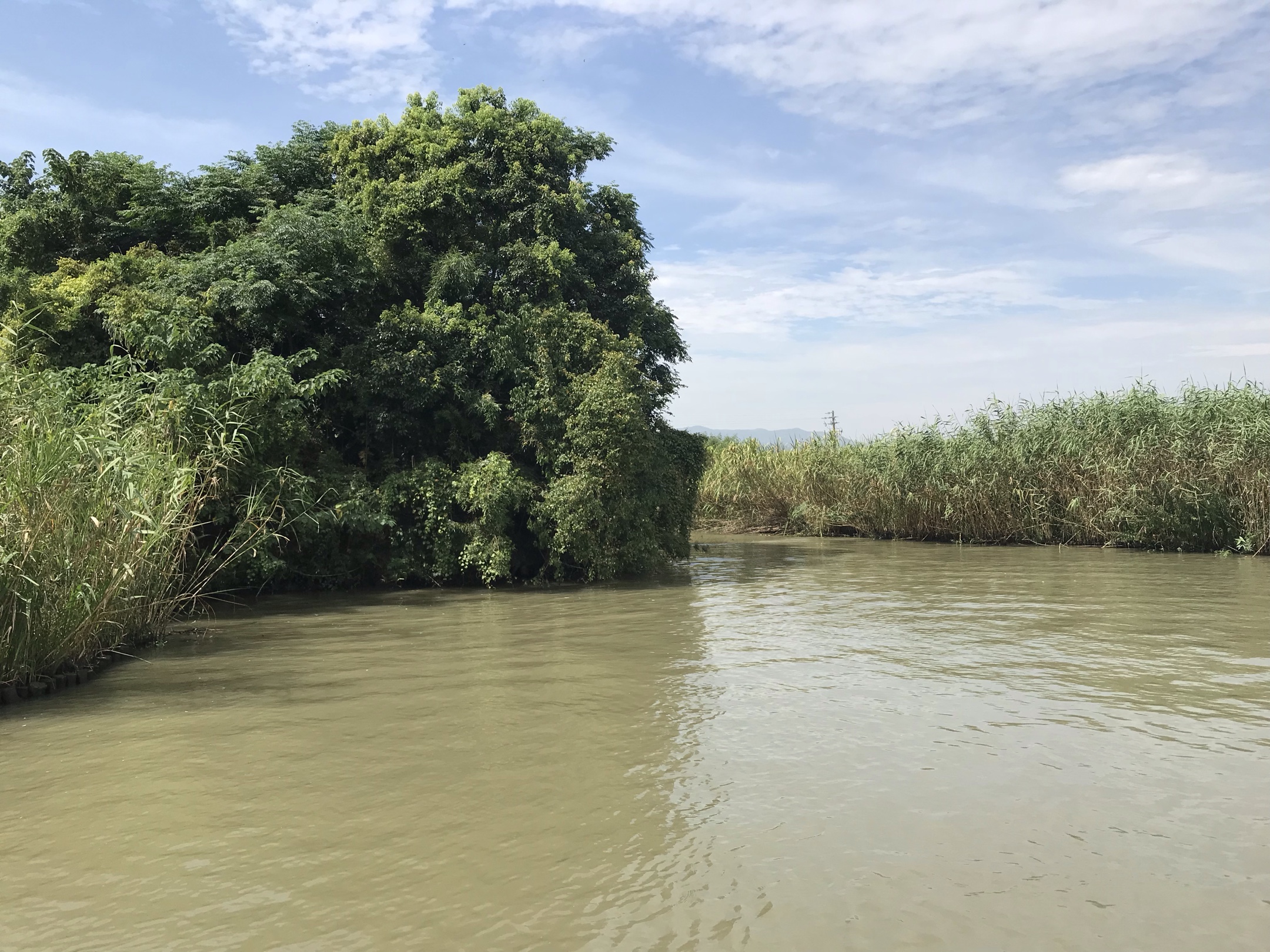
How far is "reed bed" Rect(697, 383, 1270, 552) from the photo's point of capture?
17.1 m

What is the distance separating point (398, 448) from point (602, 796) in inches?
488

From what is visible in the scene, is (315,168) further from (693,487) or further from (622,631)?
(622,631)

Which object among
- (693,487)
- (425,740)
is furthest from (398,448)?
(425,740)

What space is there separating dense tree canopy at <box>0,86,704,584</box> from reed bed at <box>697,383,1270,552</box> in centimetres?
696

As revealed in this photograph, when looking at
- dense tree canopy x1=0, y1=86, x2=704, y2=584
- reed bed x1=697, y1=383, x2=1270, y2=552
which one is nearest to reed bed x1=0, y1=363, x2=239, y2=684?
dense tree canopy x1=0, y1=86, x2=704, y2=584

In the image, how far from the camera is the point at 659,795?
5.06 meters

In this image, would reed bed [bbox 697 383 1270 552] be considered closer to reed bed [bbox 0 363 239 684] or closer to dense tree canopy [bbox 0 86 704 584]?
dense tree canopy [bbox 0 86 704 584]

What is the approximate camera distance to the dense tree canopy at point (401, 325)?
14.2m

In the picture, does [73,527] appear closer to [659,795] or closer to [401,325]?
[659,795]

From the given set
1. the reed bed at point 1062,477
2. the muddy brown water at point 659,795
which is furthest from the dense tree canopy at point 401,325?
the reed bed at point 1062,477

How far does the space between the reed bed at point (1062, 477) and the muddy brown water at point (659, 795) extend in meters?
8.42

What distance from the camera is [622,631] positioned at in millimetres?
10664

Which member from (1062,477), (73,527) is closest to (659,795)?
(73,527)

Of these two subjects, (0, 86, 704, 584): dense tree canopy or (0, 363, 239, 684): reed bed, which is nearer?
(0, 363, 239, 684): reed bed
